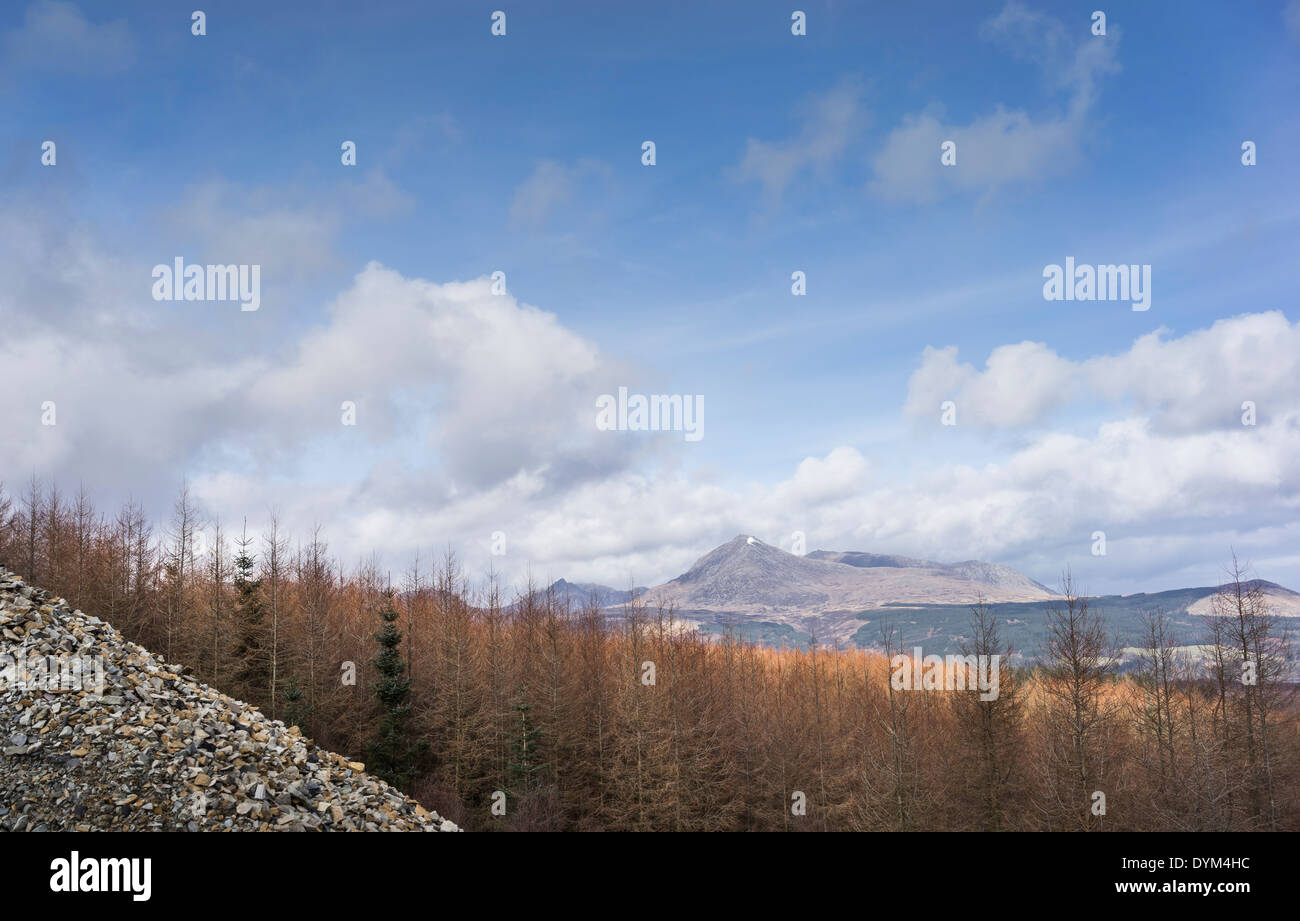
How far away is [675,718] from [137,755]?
45.5m

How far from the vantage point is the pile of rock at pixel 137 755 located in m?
21.4

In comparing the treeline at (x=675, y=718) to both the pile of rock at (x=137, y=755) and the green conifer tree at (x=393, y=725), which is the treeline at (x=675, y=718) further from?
the pile of rock at (x=137, y=755)

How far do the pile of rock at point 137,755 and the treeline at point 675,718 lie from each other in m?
23.9

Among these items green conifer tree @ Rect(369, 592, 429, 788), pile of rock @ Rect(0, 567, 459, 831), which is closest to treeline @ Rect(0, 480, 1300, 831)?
green conifer tree @ Rect(369, 592, 429, 788)

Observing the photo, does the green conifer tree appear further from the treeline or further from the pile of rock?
the pile of rock

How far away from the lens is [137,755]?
22766 mm

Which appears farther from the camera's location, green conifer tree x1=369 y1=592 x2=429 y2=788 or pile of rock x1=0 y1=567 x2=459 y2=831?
green conifer tree x1=369 y1=592 x2=429 y2=788

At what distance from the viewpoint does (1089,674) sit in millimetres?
46250

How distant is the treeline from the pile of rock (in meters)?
23.9

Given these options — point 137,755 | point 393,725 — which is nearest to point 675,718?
point 393,725

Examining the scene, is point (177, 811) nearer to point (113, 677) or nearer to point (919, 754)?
point (113, 677)

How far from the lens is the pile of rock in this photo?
2138 cm

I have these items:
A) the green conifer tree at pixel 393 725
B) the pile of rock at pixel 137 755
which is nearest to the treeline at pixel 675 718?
the green conifer tree at pixel 393 725

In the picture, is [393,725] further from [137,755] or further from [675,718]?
[137,755]
